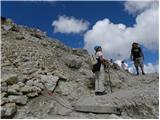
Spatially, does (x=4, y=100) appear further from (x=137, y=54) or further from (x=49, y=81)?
(x=137, y=54)

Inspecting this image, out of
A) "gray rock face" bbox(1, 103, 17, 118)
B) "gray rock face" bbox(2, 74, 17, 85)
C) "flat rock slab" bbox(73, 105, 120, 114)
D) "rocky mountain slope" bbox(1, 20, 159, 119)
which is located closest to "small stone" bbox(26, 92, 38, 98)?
"rocky mountain slope" bbox(1, 20, 159, 119)

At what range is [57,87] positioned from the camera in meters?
17.4

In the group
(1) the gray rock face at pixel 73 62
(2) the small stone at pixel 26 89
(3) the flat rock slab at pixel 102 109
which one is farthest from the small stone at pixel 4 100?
(1) the gray rock face at pixel 73 62

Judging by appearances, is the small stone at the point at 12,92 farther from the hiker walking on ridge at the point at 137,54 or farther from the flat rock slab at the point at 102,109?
the hiker walking on ridge at the point at 137,54

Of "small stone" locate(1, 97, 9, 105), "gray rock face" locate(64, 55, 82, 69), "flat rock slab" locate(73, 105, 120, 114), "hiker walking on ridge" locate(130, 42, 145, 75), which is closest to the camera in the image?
"small stone" locate(1, 97, 9, 105)

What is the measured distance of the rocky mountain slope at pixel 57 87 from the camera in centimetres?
1509

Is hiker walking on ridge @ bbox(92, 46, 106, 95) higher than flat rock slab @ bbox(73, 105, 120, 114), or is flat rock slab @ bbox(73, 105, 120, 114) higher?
hiker walking on ridge @ bbox(92, 46, 106, 95)

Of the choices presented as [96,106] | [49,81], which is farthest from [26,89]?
[96,106]

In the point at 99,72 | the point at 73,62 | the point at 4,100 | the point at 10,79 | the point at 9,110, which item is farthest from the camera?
the point at 73,62

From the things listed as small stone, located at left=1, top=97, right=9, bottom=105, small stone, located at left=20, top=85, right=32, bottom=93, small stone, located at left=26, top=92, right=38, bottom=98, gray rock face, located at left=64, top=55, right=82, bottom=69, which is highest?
gray rock face, located at left=64, top=55, right=82, bottom=69

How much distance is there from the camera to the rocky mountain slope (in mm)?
15086

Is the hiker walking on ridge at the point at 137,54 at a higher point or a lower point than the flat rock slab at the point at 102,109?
higher

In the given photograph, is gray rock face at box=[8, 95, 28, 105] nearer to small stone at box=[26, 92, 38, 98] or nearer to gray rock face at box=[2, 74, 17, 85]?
small stone at box=[26, 92, 38, 98]

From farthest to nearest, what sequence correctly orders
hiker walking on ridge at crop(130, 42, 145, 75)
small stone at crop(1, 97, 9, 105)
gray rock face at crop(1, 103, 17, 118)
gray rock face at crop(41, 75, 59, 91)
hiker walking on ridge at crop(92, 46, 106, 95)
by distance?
hiker walking on ridge at crop(130, 42, 145, 75), hiker walking on ridge at crop(92, 46, 106, 95), gray rock face at crop(41, 75, 59, 91), small stone at crop(1, 97, 9, 105), gray rock face at crop(1, 103, 17, 118)
